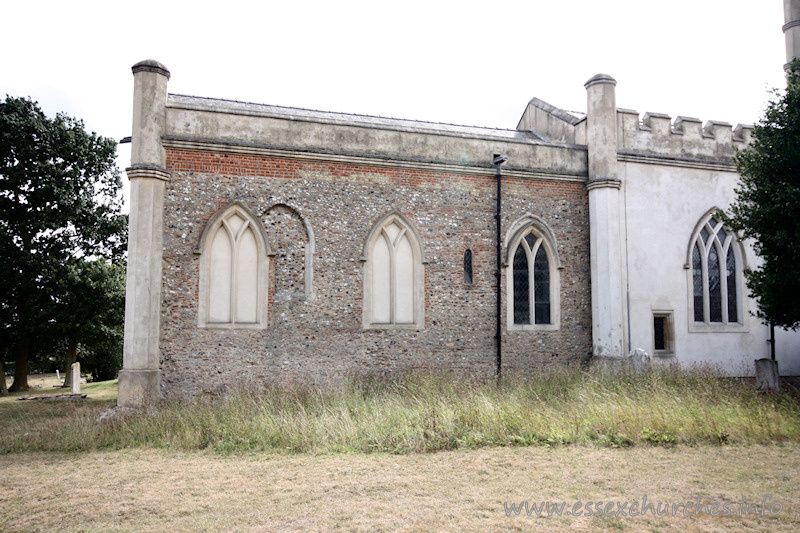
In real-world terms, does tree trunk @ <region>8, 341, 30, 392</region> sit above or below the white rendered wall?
below

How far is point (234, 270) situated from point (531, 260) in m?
7.16

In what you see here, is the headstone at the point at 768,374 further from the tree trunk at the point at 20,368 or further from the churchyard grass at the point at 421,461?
the tree trunk at the point at 20,368

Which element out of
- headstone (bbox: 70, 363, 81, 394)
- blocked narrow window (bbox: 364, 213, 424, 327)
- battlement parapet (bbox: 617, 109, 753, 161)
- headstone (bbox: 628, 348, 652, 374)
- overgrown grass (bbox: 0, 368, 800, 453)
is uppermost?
battlement parapet (bbox: 617, 109, 753, 161)

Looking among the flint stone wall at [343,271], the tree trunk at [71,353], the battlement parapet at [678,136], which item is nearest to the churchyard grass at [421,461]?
the flint stone wall at [343,271]

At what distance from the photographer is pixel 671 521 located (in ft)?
17.0

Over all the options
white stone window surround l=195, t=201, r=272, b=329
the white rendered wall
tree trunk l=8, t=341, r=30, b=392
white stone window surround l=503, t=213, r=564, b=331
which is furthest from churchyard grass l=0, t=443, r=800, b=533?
tree trunk l=8, t=341, r=30, b=392

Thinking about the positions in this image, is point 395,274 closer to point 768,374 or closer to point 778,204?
point 778,204

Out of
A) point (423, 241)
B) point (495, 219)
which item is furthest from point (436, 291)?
Answer: point (495, 219)

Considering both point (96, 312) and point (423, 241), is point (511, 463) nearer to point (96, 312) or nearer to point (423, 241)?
point (423, 241)

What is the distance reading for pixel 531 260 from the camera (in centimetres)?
1414

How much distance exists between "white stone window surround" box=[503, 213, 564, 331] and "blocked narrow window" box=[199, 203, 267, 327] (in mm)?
5834

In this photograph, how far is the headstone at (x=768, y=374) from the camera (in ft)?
46.3

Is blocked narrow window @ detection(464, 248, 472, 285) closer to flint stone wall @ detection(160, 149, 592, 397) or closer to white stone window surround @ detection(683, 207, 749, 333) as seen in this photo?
flint stone wall @ detection(160, 149, 592, 397)

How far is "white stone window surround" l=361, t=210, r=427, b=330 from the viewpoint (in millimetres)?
13062
